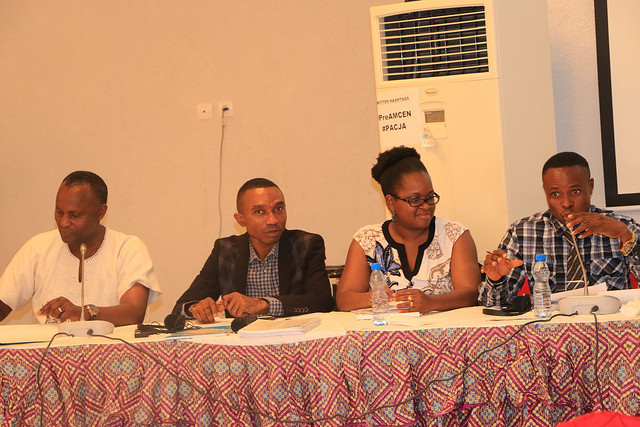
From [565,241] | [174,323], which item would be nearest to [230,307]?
[174,323]

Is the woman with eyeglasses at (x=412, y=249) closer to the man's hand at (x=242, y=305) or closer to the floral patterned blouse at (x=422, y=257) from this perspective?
the floral patterned blouse at (x=422, y=257)

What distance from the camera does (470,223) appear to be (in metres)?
3.67

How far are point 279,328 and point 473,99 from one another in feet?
6.07

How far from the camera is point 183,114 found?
4.82 m

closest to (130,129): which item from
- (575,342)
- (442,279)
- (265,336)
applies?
(442,279)

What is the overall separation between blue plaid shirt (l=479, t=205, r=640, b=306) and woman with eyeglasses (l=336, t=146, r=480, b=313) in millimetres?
150

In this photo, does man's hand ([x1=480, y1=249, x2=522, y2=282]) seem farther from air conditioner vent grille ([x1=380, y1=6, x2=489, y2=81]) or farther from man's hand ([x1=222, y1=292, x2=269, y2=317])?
air conditioner vent grille ([x1=380, y1=6, x2=489, y2=81])

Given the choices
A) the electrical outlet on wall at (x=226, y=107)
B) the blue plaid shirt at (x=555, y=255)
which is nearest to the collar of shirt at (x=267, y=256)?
the blue plaid shirt at (x=555, y=255)

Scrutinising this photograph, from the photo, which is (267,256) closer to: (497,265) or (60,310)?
(60,310)

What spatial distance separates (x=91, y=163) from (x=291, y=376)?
10.3ft

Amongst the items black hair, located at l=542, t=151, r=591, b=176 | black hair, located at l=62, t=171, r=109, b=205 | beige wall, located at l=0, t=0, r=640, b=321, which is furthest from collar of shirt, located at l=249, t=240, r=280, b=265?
beige wall, located at l=0, t=0, r=640, b=321

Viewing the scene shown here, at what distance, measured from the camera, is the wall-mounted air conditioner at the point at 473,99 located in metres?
3.62

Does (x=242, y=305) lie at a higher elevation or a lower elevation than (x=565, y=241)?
lower

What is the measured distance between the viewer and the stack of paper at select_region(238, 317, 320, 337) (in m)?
2.29
